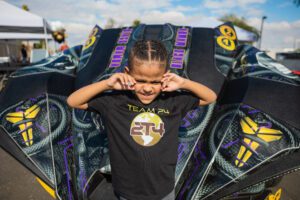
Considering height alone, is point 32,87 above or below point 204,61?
below

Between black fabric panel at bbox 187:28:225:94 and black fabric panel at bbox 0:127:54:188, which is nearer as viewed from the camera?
black fabric panel at bbox 0:127:54:188

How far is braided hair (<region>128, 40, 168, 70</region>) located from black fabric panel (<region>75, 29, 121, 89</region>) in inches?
44.1

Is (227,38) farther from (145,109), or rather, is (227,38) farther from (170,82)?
(145,109)

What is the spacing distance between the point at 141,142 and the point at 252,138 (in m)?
0.77

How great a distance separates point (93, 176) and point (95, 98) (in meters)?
0.58

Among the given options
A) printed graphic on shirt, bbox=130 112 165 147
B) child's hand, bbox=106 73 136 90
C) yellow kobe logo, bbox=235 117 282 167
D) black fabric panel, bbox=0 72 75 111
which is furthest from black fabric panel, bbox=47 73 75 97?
yellow kobe logo, bbox=235 117 282 167

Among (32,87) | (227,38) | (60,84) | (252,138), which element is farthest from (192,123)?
(32,87)

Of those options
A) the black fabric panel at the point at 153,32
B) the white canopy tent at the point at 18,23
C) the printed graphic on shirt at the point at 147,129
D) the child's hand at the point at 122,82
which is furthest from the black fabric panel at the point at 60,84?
the white canopy tent at the point at 18,23

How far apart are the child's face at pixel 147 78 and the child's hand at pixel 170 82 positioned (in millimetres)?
24

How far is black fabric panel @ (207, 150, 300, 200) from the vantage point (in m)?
1.38

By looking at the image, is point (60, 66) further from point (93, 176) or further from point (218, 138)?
point (218, 138)

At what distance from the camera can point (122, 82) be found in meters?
1.19

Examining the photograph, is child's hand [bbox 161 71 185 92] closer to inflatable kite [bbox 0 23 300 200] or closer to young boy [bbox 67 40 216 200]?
young boy [bbox 67 40 216 200]

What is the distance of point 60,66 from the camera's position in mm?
2428
